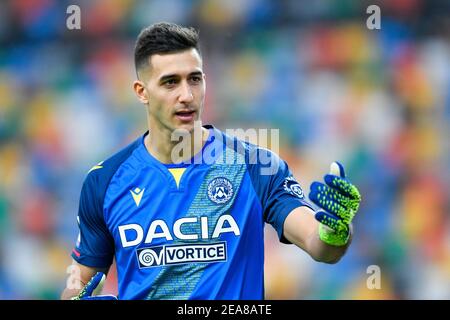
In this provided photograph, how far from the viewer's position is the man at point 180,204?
416 cm

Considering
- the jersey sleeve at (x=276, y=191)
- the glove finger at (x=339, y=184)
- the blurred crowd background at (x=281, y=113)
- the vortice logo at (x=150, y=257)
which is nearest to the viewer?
the glove finger at (x=339, y=184)

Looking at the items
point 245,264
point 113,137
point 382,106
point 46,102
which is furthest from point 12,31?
point 245,264

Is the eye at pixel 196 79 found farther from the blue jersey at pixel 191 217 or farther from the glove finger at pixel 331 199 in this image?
the glove finger at pixel 331 199

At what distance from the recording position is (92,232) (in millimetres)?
4484

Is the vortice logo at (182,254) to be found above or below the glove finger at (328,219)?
below

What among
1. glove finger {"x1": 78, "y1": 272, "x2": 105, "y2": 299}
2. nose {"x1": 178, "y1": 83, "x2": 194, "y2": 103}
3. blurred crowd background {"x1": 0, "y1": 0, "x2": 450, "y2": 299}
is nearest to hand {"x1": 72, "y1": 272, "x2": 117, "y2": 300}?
glove finger {"x1": 78, "y1": 272, "x2": 105, "y2": 299}

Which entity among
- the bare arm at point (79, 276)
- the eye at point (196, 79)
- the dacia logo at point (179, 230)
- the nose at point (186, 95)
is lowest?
the bare arm at point (79, 276)

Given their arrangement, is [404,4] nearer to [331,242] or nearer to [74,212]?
[74,212]

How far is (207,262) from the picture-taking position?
164 inches

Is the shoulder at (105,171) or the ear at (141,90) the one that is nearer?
the shoulder at (105,171)

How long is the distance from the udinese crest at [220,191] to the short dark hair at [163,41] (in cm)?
78

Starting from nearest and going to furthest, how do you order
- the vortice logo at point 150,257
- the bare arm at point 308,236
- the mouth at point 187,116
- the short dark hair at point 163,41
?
1. the bare arm at point 308,236
2. the vortice logo at point 150,257
3. the mouth at point 187,116
4. the short dark hair at point 163,41

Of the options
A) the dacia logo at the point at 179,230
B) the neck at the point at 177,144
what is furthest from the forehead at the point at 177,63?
the dacia logo at the point at 179,230

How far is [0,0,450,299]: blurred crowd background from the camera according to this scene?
7312 millimetres
